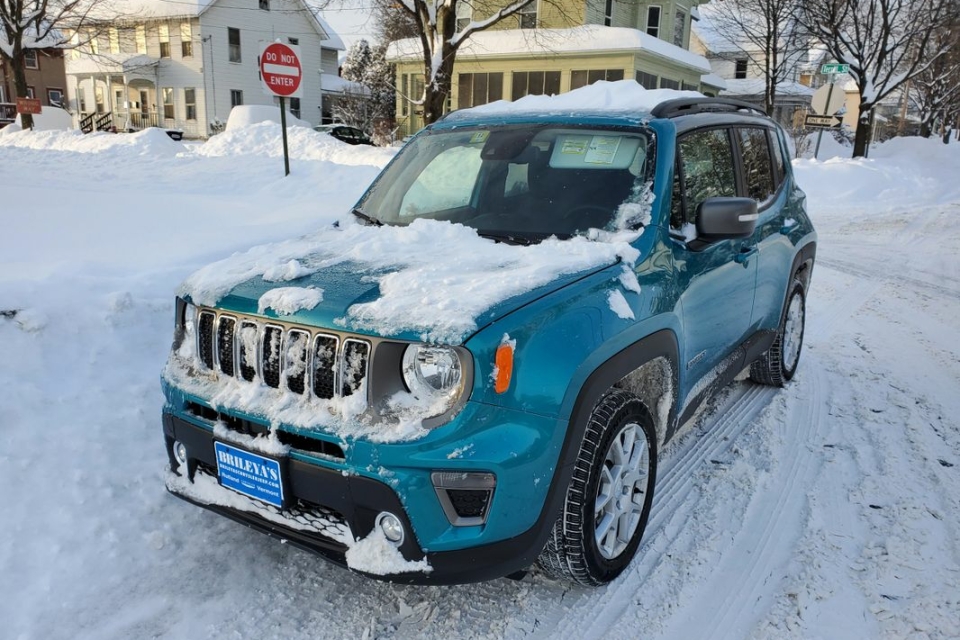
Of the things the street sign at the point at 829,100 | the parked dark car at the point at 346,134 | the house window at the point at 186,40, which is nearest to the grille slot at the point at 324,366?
the street sign at the point at 829,100

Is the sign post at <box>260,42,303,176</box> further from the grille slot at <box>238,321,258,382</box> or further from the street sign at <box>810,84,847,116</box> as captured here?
the street sign at <box>810,84,847,116</box>

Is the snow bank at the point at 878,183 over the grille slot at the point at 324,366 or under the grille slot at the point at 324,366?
under

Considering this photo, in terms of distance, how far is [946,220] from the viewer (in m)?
14.1

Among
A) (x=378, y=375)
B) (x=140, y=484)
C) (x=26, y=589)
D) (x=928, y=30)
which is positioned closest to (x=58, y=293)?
(x=140, y=484)

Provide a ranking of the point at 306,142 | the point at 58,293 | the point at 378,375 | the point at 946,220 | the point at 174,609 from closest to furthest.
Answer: the point at 378,375 < the point at 174,609 < the point at 58,293 < the point at 946,220 < the point at 306,142

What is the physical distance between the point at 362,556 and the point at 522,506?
551 millimetres

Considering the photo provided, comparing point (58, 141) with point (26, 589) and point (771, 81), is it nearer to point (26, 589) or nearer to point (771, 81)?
point (26, 589)

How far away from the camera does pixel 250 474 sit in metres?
2.51

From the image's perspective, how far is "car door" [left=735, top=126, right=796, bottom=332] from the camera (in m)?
4.22

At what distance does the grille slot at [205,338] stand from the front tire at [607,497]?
1.49 metres

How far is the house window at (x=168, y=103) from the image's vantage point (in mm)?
37250

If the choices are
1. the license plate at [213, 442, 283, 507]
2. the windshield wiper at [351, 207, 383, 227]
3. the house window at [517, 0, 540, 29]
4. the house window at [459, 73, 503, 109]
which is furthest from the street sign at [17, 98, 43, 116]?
the license plate at [213, 442, 283, 507]

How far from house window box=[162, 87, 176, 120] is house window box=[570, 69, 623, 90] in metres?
21.9

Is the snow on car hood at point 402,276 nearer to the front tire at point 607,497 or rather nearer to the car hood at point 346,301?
the car hood at point 346,301
